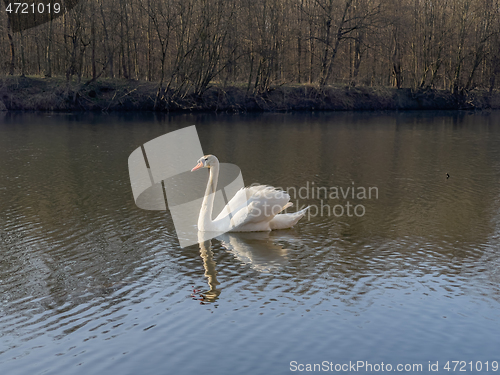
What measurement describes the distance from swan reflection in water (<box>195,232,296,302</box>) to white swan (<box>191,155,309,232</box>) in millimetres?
205

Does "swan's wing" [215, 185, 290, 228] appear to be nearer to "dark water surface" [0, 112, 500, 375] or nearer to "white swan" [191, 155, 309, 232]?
"white swan" [191, 155, 309, 232]

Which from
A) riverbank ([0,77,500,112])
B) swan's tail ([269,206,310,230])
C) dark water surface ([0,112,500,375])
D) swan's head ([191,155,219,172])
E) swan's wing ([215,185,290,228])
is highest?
riverbank ([0,77,500,112])

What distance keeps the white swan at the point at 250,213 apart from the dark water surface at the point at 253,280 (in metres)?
0.26

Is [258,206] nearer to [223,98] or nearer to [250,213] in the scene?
[250,213]

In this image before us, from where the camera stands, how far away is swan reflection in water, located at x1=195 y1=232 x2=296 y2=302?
9.21m

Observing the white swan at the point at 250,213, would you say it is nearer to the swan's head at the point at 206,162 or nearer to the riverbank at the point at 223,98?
the swan's head at the point at 206,162

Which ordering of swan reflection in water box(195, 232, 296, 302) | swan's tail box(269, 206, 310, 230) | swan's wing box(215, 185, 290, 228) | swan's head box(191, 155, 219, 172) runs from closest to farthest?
swan reflection in water box(195, 232, 296, 302) < swan's wing box(215, 185, 290, 228) < swan's tail box(269, 206, 310, 230) < swan's head box(191, 155, 219, 172)

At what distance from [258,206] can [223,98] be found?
38.5m

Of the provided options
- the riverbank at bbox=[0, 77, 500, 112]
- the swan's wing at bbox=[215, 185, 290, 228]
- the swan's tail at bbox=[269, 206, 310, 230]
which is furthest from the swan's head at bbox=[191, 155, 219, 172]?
the riverbank at bbox=[0, 77, 500, 112]

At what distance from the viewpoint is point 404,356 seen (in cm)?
657

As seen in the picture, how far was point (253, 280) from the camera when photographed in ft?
29.5

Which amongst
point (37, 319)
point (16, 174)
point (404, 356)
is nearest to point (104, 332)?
point (37, 319)

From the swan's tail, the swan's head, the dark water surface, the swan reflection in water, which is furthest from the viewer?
the swan's head

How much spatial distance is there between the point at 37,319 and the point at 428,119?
133 feet
